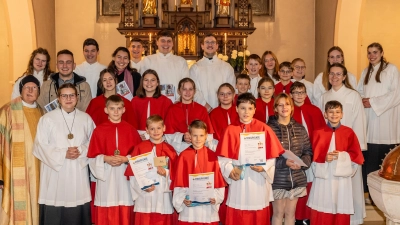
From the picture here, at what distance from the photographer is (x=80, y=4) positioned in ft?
34.9

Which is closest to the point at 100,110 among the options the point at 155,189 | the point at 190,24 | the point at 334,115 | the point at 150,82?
the point at 150,82

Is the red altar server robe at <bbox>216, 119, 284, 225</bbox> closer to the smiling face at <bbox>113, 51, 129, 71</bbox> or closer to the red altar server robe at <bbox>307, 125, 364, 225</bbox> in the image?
the red altar server robe at <bbox>307, 125, 364, 225</bbox>

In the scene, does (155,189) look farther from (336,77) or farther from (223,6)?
(223,6)

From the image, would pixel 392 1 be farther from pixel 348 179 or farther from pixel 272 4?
pixel 348 179

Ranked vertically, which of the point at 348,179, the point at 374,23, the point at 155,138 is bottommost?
the point at 348,179

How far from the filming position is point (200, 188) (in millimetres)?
4762

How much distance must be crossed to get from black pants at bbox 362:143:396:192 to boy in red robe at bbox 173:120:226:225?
7.95 ft

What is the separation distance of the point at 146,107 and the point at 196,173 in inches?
51.5

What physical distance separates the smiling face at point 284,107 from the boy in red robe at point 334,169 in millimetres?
430

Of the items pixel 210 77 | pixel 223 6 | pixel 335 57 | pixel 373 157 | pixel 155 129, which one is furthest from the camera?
pixel 223 6

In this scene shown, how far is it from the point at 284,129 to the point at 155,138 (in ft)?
4.24

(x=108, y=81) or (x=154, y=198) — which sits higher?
(x=108, y=81)

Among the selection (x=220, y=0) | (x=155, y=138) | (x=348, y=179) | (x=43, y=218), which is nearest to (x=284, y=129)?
(x=348, y=179)

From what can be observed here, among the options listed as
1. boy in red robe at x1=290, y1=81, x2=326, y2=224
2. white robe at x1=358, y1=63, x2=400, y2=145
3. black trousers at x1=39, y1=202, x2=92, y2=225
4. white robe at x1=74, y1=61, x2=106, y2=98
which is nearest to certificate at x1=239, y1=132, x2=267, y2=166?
boy in red robe at x1=290, y1=81, x2=326, y2=224
